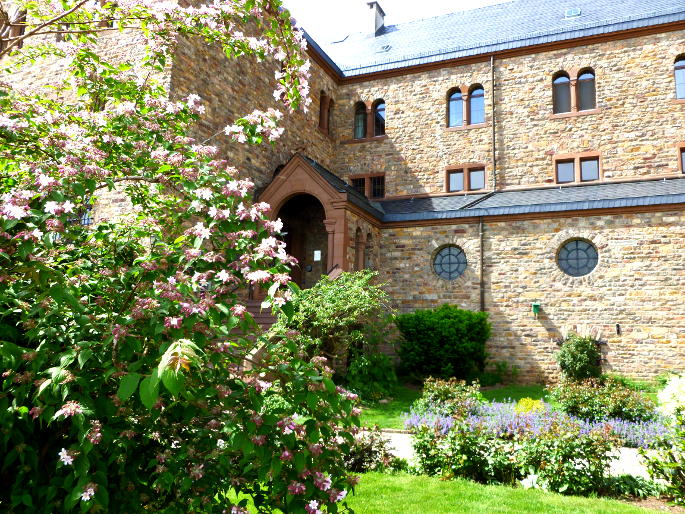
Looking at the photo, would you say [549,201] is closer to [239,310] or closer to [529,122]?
[529,122]

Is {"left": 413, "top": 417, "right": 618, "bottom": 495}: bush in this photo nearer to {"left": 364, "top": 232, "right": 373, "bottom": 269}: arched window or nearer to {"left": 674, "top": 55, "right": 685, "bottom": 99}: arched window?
{"left": 364, "top": 232, "right": 373, "bottom": 269}: arched window

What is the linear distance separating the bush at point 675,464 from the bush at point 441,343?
8.54 meters

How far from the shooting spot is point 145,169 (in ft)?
12.1

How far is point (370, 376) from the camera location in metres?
13.1

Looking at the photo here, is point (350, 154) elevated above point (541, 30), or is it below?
below

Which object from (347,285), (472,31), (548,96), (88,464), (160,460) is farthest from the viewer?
(472,31)

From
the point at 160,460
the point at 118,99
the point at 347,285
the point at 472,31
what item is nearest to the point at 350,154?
the point at 472,31

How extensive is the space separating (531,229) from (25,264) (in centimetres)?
1521

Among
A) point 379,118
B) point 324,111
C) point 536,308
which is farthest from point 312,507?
point 379,118

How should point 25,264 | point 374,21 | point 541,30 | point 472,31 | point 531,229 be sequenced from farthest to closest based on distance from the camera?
point 374,21, point 472,31, point 541,30, point 531,229, point 25,264

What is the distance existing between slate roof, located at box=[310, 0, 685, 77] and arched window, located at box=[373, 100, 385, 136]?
1.33 meters

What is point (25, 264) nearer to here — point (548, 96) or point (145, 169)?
point (145, 169)

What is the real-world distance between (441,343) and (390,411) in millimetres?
3868

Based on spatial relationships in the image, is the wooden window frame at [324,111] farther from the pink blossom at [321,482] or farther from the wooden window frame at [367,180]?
the pink blossom at [321,482]
